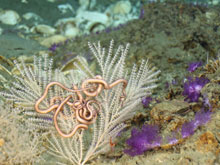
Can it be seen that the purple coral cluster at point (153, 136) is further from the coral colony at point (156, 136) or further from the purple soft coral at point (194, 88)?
the purple soft coral at point (194, 88)

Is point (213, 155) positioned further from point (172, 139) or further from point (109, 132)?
point (109, 132)

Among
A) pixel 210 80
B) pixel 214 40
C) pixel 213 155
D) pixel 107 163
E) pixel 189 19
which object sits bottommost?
pixel 107 163

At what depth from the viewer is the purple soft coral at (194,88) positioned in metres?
2.27

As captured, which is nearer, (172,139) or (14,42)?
(172,139)

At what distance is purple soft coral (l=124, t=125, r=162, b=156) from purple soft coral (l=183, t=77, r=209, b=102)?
23.6 inches

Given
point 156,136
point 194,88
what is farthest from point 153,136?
point 194,88

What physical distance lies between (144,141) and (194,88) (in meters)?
0.82

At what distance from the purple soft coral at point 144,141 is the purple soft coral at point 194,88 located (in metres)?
0.60

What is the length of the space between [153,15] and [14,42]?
3005 mm

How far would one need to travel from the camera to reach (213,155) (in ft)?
5.61

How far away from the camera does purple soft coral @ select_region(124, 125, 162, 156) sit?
73.1 inches

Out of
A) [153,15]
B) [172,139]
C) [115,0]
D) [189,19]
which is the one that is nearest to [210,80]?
[172,139]

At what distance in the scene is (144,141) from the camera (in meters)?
1.87

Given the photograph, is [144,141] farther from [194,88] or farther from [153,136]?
[194,88]
